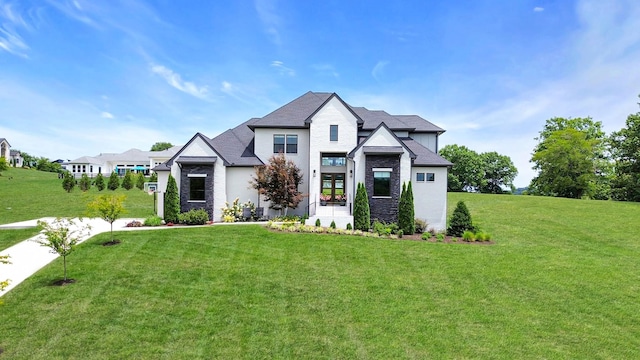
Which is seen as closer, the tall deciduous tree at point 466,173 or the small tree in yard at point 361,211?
the small tree in yard at point 361,211

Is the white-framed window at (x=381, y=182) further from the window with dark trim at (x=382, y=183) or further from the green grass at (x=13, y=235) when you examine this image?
the green grass at (x=13, y=235)

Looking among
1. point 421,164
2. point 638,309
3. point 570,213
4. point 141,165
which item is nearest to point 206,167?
point 421,164

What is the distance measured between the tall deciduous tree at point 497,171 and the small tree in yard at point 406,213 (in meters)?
52.4

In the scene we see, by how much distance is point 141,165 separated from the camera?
65438 millimetres

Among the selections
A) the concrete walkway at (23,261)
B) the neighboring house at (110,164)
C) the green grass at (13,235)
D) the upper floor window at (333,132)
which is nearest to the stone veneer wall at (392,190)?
the upper floor window at (333,132)

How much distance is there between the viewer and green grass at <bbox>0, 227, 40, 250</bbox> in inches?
573

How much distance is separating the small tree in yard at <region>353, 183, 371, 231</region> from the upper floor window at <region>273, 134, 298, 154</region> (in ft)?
21.4

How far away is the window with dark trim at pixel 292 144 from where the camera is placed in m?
23.5

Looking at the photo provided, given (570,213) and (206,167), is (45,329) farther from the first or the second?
(570,213)

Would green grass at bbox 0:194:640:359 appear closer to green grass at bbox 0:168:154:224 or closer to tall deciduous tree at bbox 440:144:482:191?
green grass at bbox 0:168:154:224

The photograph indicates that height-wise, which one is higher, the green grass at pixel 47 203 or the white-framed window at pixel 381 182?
the white-framed window at pixel 381 182

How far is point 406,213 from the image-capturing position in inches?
750

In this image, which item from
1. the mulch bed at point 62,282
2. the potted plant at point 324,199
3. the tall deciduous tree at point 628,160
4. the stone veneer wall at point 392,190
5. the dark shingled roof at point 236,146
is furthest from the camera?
the tall deciduous tree at point 628,160

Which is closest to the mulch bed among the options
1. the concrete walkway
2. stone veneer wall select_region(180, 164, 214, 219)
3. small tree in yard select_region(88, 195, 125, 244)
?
the concrete walkway
